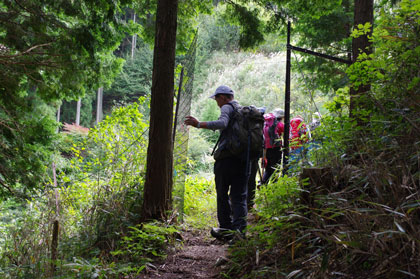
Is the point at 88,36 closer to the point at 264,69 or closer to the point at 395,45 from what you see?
the point at 395,45

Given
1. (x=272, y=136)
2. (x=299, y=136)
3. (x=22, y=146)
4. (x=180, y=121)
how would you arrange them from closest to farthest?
(x=299, y=136)
(x=180, y=121)
(x=22, y=146)
(x=272, y=136)

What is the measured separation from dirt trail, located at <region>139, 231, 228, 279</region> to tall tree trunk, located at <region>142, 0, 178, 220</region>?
0.51 meters

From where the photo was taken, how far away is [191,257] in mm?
3836

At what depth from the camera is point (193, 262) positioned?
3.68 meters

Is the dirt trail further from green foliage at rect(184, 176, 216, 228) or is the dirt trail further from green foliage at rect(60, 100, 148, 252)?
green foliage at rect(184, 176, 216, 228)

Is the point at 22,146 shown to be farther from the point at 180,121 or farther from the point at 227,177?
the point at 227,177

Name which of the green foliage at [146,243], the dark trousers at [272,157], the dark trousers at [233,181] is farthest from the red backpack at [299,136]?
the green foliage at [146,243]

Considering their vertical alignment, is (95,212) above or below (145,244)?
above

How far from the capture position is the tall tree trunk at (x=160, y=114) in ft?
13.7

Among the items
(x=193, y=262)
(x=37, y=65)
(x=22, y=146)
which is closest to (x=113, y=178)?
(x=193, y=262)

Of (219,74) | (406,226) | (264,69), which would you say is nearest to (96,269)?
(406,226)

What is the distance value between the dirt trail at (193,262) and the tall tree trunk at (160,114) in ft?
1.68

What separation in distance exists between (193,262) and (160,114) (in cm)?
165

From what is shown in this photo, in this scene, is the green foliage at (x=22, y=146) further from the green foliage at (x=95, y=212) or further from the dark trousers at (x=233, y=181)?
the dark trousers at (x=233, y=181)
